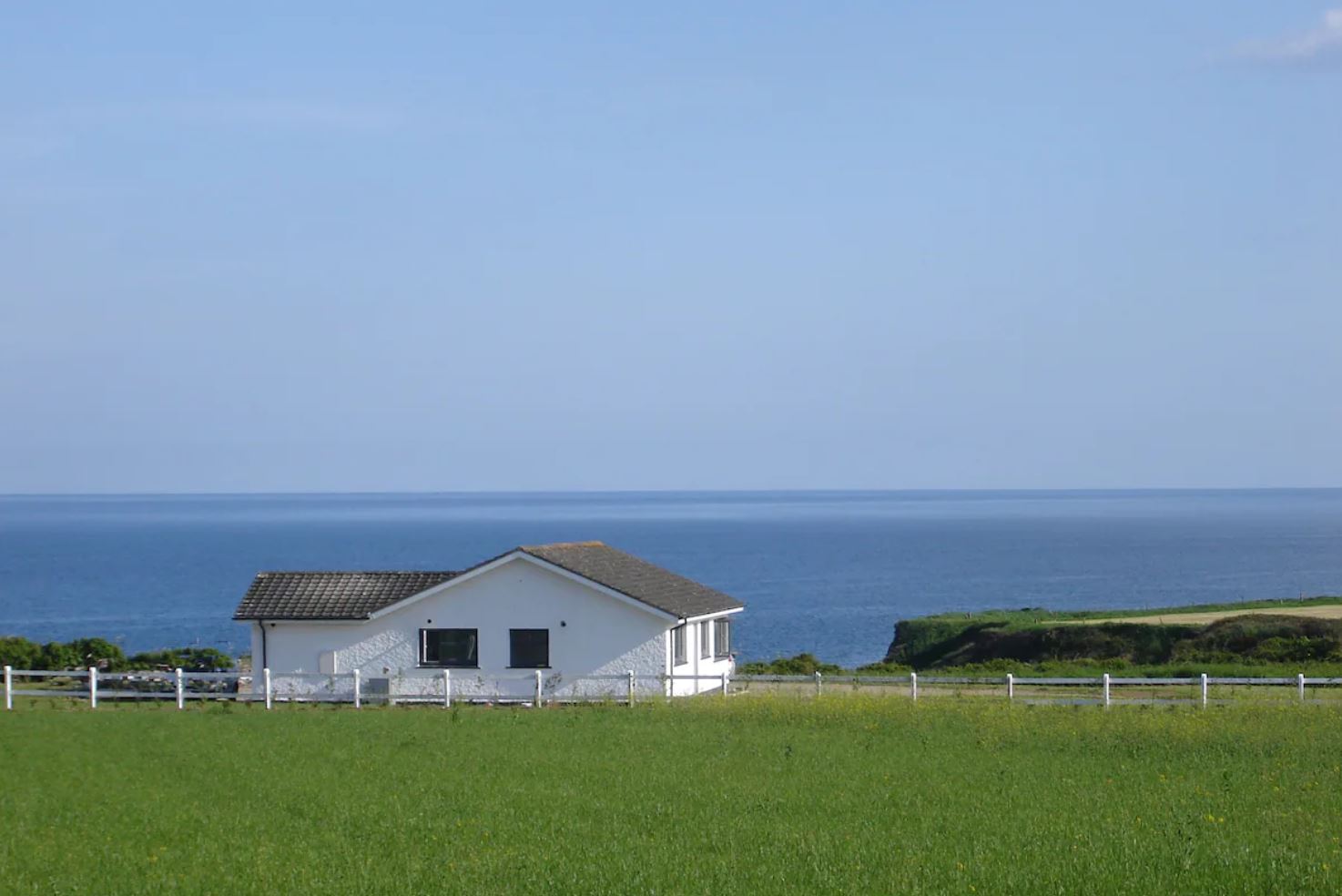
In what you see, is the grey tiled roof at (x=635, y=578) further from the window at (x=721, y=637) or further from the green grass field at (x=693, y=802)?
the green grass field at (x=693, y=802)

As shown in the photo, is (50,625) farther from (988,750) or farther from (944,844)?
(944,844)

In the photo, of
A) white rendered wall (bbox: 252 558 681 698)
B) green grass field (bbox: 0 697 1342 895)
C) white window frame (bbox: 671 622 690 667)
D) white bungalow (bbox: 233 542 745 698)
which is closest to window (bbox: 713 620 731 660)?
white bungalow (bbox: 233 542 745 698)

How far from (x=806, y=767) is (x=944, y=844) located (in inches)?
255

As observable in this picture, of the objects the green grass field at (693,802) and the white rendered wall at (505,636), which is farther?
the white rendered wall at (505,636)

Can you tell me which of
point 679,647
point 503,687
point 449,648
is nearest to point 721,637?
point 679,647

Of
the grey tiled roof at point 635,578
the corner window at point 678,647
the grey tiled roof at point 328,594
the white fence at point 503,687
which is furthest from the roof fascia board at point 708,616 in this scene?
the grey tiled roof at point 328,594

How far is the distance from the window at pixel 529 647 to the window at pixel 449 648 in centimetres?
97

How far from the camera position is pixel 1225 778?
20.9m

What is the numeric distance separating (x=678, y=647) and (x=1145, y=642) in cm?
1827

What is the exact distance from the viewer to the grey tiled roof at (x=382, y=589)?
126 ft

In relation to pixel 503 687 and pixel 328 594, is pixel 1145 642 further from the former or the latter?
pixel 328 594

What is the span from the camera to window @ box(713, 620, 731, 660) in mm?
41719

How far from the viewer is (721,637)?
42.2 meters

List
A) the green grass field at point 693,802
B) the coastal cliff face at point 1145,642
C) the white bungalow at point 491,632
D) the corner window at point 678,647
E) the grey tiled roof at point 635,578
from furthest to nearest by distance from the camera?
the coastal cliff face at point 1145,642 < the corner window at point 678,647 < the grey tiled roof at point 635,578 < the white bungalow at point 491,632 < the green grass field at point 693,802
